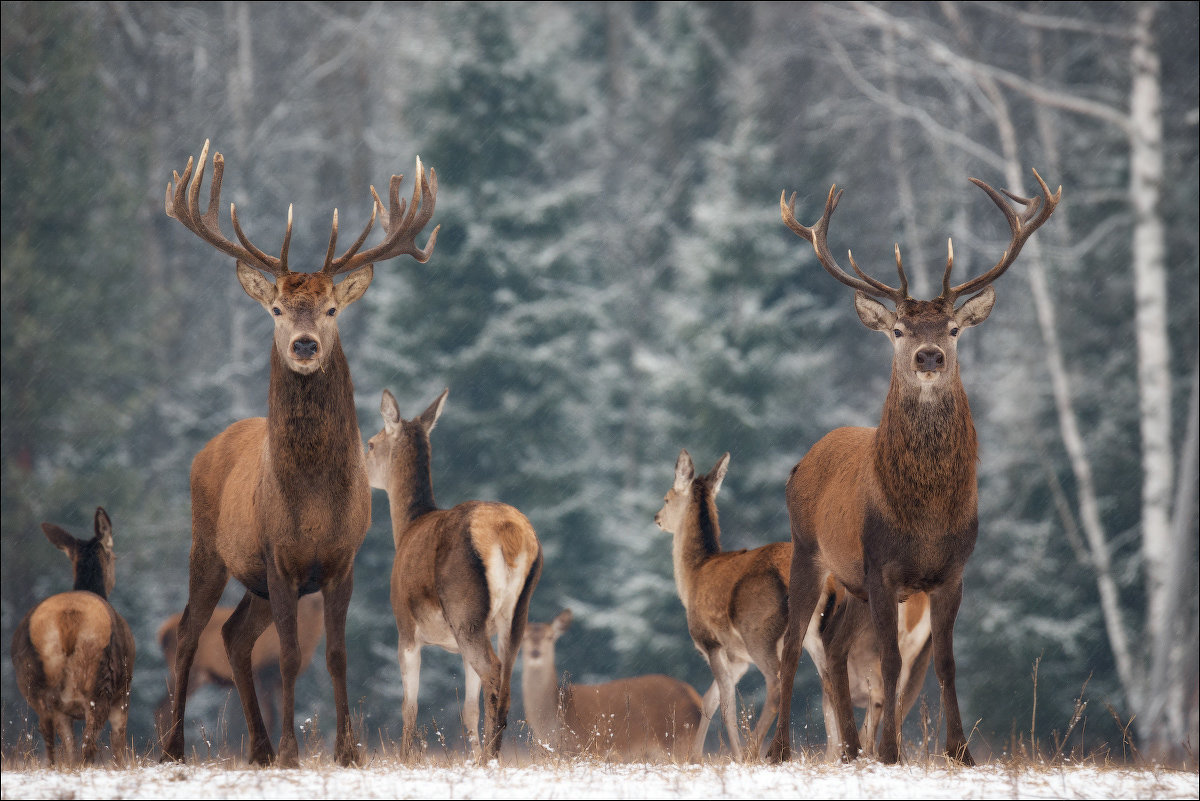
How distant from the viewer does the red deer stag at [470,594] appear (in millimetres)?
8367

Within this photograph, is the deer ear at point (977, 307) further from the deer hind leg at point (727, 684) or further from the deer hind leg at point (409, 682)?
the deer hind leg at point (409, 682)

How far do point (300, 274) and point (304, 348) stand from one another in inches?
19.3

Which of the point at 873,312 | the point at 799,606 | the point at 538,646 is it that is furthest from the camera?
the point at 538,646

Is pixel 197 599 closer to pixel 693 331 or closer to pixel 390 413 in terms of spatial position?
pixel 390 413

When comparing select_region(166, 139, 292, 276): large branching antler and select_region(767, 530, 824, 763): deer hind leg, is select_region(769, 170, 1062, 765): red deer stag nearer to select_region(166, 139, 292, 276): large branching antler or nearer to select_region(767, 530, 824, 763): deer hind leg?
select_region(767, 530, 824, 763): deer hind leg

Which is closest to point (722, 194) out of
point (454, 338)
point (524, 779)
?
point (454, 338)

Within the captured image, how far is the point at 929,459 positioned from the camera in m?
6.70

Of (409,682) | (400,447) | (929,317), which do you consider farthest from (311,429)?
(400,447)

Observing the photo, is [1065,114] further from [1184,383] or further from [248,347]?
[248,347]

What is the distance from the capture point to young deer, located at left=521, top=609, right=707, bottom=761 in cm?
1115

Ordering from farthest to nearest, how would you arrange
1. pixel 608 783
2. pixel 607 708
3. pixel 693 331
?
pixel 693 331 < pixel 607 708 < pixel 608 783

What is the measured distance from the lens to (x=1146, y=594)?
18.4 m

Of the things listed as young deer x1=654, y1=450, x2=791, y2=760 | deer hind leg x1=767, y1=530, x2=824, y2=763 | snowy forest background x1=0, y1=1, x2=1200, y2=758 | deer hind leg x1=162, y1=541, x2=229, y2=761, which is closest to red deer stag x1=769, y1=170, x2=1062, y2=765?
deer hind leg x1=767, y1=530, x2=824, y2=763

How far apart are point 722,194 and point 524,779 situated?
1427 cm
